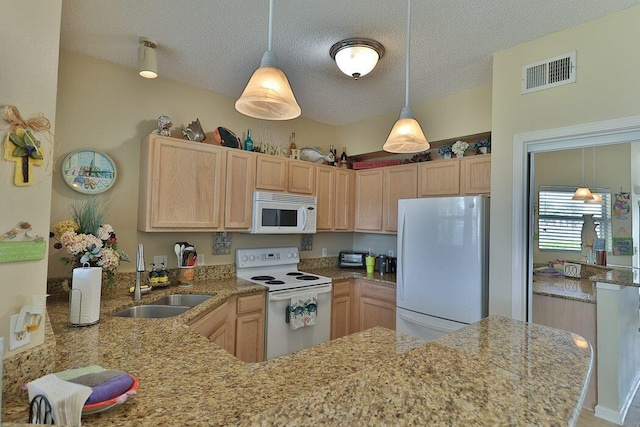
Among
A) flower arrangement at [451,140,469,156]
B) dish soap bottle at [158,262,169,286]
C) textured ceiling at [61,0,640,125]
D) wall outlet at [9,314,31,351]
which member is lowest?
dish soap bottle at [158,262,169,286]

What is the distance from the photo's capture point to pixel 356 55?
221 centimetres

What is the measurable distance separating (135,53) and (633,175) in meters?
3.58

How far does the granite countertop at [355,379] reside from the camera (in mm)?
714

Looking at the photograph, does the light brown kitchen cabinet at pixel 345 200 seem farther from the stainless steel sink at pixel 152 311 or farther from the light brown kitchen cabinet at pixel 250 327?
the stainless steel sink at pixel 152 311

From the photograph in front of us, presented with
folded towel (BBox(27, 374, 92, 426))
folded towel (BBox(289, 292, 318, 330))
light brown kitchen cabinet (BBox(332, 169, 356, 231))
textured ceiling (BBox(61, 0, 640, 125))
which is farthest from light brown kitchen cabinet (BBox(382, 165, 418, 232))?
folded towel (BBox(27, 374, 92, 426))

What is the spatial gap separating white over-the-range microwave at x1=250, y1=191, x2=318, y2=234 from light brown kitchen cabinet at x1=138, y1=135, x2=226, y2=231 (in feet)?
1.15

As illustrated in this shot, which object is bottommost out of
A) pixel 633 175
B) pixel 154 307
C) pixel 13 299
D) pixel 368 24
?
pixel 154 307

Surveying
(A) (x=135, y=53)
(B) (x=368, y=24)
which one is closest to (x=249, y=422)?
(B) (x=368, y=24)

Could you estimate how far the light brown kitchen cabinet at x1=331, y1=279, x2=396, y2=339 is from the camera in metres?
3.35

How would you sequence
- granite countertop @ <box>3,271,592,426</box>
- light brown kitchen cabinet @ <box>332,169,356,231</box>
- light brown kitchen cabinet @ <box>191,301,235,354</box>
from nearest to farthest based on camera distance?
granite countertop @ <box>3,271,592,426</box> < light brown kitchen cabinet @ <box>191,301,235,354</box> < light brown kitchen cabinet @ <box>332,169,356,231</box>

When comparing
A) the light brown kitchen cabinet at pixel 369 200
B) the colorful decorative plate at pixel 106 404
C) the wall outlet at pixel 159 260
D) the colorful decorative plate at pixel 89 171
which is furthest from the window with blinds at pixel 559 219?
the colorful decorative plate at pixel 89 171

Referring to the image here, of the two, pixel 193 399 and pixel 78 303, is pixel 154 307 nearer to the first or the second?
pixel 78 303

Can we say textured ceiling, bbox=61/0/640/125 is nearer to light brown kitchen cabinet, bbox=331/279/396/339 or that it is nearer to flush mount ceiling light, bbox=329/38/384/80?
flush mount ceiling light, bbox=329/38/384/80

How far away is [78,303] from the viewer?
165 cm
